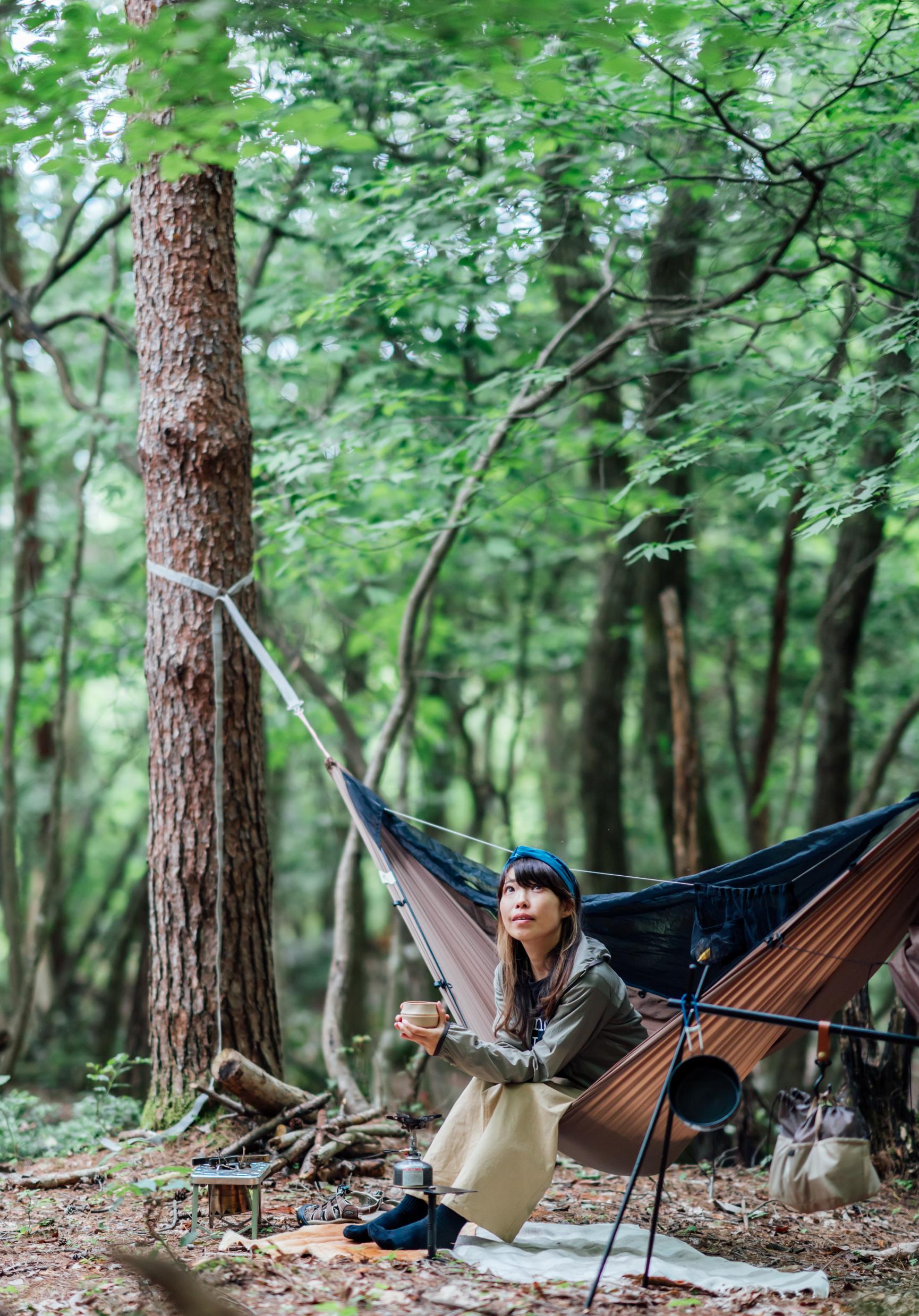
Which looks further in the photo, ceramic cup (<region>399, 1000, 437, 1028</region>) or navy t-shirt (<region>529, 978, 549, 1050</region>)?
navy t-shirt (<region>529, 978, 549, 1050</region>)

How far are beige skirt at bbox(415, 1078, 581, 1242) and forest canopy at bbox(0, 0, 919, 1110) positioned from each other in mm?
1554

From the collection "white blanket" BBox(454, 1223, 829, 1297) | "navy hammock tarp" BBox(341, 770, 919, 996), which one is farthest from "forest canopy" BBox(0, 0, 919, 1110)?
"white blanket" BBox(454, 1223, 829, 1297)

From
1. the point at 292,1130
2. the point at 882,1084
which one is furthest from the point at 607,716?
the point at 292,1130

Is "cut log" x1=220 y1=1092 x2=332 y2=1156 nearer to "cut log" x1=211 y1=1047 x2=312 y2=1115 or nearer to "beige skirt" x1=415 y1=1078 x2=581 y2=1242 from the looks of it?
"cut log" x1=211 y1=1047 x2=312 y2=1115

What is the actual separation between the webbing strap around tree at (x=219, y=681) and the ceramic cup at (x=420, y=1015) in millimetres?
1007

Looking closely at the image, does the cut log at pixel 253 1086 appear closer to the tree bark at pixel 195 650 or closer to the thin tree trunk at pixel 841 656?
the tree bark at pixel 195 650

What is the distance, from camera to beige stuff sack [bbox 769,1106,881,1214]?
197 cm

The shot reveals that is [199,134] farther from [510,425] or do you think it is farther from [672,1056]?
[672,1056]

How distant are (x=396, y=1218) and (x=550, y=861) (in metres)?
0.80

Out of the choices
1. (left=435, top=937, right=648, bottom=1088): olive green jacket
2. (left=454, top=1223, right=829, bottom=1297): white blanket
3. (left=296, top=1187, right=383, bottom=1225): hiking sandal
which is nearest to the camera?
(left=454, top=1223, right=829, bottom=1297): white blanket

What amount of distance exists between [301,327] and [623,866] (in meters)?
3.10

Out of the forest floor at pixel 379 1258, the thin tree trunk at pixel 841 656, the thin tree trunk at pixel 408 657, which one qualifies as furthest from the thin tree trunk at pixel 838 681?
the forest floor at pixel 379 1258

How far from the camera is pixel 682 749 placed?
4.78 meters

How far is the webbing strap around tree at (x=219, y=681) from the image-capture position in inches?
113
